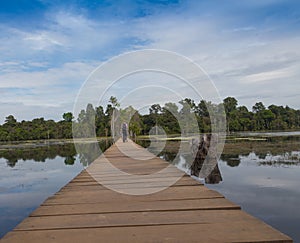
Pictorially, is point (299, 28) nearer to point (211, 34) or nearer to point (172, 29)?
point (211, 34)

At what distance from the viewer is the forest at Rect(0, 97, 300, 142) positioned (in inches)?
1741

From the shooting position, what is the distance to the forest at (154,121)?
145ft

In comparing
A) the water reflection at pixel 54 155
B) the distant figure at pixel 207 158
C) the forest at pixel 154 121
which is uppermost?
the forest at pixel 154 121

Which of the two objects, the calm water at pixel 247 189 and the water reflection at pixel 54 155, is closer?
the calm water at pixel 247 189

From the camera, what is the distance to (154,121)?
4603 cm

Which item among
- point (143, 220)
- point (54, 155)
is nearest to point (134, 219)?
point (143, 220)

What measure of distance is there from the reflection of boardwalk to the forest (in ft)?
103

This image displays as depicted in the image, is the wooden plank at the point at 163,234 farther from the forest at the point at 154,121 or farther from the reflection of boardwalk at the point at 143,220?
the forest at the point at 154,121

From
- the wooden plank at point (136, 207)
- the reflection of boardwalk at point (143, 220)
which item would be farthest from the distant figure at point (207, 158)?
the wooden plank at point (136, 207)

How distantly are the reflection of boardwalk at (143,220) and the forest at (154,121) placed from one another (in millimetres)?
31513

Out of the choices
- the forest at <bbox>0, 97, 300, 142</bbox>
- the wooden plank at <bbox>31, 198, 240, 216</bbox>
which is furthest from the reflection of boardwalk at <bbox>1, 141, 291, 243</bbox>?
the forest at <bbox>0, 97, 300, 142</bbox>

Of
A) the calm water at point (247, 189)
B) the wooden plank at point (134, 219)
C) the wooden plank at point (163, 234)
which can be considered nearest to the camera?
the wooden plank at point (163, 234)

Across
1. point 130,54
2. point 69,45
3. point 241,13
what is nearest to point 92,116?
point 69,45

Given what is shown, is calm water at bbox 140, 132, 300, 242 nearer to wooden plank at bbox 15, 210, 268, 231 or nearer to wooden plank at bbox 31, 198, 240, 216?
wooden plank at bbox 31, 198, 240, 216
